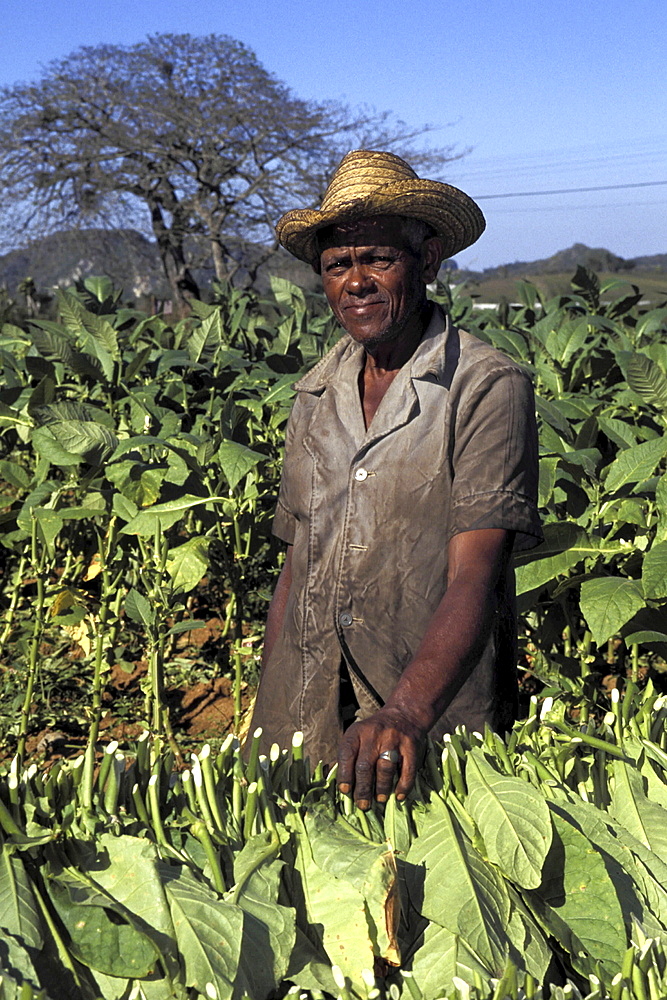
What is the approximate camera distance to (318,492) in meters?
2.09

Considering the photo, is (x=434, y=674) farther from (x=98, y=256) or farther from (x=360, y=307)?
(x=98, y=256)

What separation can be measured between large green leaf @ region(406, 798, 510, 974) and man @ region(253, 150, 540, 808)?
1.40 feet

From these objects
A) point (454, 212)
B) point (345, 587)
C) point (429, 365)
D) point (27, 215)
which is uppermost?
point (27, 215)

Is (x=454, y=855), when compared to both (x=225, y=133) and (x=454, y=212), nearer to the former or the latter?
(x=454, y=212)

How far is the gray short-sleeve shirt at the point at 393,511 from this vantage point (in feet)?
6.24

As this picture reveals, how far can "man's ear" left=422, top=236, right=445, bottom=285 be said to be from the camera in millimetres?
2016

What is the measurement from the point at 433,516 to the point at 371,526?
0.12 m

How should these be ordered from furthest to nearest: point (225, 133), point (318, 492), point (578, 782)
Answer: point (225, 133) < point (318, 492) < point (578, 782)

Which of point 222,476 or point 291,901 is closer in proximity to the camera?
point 291,901

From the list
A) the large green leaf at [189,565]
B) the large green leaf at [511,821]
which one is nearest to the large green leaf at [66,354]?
the large green leaf at [189,565]

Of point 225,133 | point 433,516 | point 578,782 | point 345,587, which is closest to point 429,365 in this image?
point 433,516

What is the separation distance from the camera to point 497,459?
188 cm

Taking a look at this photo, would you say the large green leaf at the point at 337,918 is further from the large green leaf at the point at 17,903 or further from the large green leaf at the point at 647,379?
the large green leaf at the point at 647,379

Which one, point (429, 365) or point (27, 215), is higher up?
point (27, 215)
